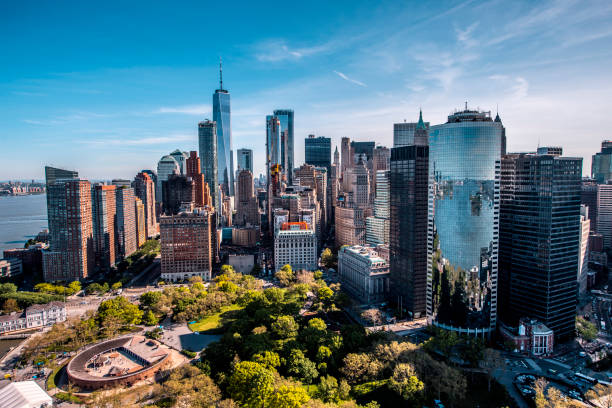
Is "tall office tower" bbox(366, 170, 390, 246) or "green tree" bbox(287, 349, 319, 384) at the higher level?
"tall office tower" bbox(366, 170, 390, 246)

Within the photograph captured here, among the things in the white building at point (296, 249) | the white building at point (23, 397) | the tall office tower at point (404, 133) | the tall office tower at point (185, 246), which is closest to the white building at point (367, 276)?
the white building at point (296, 249)

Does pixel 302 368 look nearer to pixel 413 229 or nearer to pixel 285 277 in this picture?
pixel 413 229

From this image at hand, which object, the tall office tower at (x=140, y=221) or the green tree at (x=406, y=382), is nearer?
the green tree at (x=406, y=382)

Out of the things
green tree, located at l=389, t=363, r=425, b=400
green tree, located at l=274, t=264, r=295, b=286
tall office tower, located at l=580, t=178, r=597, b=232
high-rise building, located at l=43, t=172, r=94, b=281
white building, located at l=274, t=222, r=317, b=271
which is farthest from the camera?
tall office tower, located at l=580, t=178, r=597, b=232

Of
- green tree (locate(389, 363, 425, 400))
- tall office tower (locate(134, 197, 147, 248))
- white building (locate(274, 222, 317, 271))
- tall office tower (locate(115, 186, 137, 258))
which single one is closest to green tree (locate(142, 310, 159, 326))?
white building (locate(274, 222, 317, 271))

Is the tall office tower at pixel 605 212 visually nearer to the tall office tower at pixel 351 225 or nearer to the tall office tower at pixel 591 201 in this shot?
the tall office tower at pixel 591 201

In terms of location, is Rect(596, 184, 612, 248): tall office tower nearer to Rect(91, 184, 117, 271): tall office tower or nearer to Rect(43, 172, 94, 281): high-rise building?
Answer: Rect(91, 184, 117, 271): tall office tower

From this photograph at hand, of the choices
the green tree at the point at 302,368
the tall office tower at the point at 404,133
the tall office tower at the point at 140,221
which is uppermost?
the tall office tower at the point at 404,133
